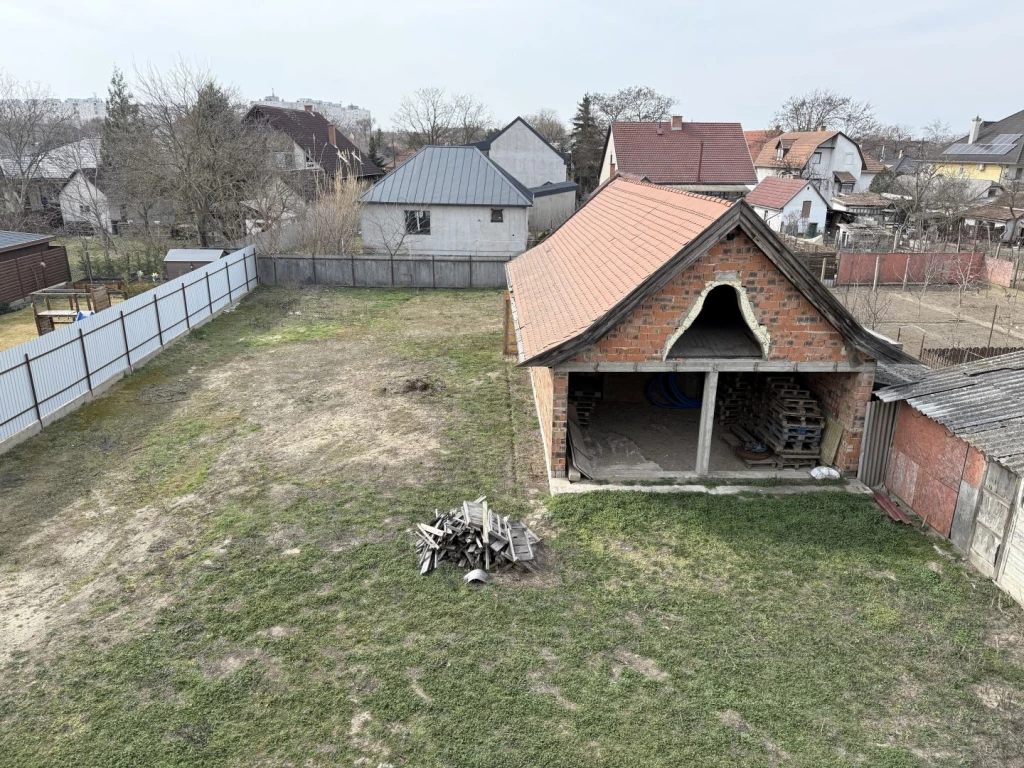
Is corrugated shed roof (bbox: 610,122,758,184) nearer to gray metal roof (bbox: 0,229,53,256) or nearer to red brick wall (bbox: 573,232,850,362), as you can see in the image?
gray metal roof (bbox: 0,229,53,256)

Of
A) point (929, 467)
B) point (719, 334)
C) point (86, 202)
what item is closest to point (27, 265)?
point (86, 202)

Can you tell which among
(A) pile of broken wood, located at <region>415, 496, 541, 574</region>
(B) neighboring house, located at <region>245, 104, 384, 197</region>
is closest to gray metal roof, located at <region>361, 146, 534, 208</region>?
(B) neighboring house, located at <region>245, 104, 384, 197</region>

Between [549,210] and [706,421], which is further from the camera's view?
[549,210]

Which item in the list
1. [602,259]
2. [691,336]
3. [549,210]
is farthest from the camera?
[549,210]

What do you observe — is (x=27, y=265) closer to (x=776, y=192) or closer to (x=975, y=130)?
(x=776, y=192)

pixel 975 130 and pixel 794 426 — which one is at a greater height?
pixel 975 130
